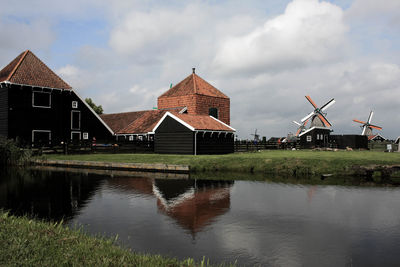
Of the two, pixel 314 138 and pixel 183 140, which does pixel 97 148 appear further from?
pixel 314 138

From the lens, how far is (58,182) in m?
16.7

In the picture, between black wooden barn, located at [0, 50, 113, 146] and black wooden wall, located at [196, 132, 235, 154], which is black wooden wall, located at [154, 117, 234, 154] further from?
black wooden barn, located at [0, 50, 113, 146]

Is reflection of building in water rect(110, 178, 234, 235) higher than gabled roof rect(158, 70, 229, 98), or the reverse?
gabled roof rect(158, 70, 229, 98)

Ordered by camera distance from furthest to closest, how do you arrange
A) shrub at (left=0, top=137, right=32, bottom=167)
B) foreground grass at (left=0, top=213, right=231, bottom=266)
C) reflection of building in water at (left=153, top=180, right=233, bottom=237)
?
shrub at (left=0, top=137, right=32, bottom=167) < reflection of building in water at (left=153, top=180, right=233, bottom=237) < foreground grass at (left=0, top=213, right=231, bottom=266)

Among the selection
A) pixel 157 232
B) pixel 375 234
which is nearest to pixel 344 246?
pixel 375 234

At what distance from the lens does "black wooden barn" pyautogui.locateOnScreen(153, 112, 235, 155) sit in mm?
Result: 30986

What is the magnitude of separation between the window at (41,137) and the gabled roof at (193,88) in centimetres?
1498

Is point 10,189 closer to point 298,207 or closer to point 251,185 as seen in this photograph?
point 251,185

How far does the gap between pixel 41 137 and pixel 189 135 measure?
13.7 metres

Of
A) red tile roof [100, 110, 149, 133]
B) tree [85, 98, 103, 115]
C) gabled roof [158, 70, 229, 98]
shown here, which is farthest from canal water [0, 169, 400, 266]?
tree [85, 98, 103, 115]

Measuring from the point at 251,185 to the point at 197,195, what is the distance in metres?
3.62

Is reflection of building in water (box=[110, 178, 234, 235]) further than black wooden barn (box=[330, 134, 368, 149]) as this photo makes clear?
No

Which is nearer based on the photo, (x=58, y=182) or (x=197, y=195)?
(x=197, y=195)

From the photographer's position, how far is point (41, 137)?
32.6 m
